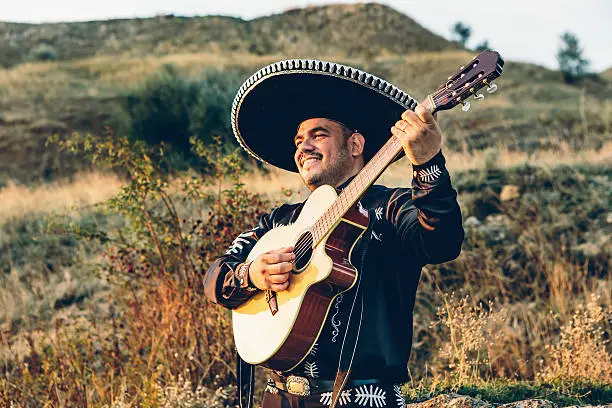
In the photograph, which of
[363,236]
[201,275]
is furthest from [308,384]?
[201,275]

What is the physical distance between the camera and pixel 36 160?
22469mm

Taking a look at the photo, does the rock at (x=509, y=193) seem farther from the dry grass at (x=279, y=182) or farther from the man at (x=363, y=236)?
the man at (x=363, y=236)

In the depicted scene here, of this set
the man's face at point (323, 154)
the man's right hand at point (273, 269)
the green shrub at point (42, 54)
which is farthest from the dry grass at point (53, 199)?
the green shrub at point (42, 54)

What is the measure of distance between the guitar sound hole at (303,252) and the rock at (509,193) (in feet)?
20.7

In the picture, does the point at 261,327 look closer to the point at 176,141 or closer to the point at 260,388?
the point at 260,388

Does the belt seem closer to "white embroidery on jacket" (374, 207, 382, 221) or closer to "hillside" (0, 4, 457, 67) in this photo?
"white embroidery on jacket" (374, 207, 382, 221)

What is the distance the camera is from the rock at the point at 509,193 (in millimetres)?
8891

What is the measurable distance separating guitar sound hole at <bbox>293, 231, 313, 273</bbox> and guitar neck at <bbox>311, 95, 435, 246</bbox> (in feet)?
0.14

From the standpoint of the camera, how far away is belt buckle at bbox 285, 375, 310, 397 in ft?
9.50

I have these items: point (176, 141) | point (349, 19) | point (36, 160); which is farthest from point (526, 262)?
point (349, 19)

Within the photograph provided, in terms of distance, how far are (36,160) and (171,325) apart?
17947 millimetres

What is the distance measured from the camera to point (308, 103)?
10.9 feet

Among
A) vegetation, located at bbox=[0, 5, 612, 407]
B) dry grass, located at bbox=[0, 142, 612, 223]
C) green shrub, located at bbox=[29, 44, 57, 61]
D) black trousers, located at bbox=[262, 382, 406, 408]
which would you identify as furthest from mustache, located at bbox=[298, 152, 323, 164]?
green shrub, located at bbox=[29, 44, 57, 61]

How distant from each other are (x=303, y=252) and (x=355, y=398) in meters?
0.58
